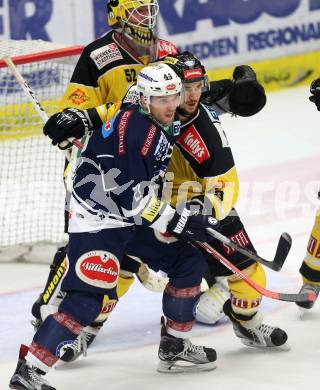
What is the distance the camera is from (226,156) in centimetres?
425

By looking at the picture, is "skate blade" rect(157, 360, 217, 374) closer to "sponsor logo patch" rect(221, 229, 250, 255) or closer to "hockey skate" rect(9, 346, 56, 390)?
"sponsor logo patch" rect(221, 229, 250, 255)

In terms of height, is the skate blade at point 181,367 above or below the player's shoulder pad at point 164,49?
→ below

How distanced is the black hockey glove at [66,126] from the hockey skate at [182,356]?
0.89m

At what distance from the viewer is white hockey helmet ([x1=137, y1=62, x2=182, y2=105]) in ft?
13.0

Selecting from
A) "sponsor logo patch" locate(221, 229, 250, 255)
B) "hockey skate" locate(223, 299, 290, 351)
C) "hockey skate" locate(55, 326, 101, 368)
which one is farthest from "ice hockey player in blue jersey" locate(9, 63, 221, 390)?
"hockey skate" locate(223, 299, 290, 351)

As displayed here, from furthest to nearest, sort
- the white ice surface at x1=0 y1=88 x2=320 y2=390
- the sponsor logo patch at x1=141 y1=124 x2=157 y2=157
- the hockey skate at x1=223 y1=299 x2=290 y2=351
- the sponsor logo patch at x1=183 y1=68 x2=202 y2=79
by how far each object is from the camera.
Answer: the hockey skate at x1=223 y1=299 x2=290 y2=351, the white ice surface at x1=0 y1=88 x2=320 y2=390, the sponsor logo patch at x1=183 y1=68 x2=202 y2=79, the sponsor logo patch at x1=141 y1=124 x2=157 y2=157

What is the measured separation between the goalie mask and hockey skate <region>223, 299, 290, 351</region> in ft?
4.07

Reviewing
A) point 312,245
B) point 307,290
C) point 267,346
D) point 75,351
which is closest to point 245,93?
point 312,245

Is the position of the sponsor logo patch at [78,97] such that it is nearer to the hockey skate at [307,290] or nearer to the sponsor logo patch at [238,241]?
the sponsor logo patch at [238,241]

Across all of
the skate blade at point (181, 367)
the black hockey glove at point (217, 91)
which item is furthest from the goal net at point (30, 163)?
the skate blade at point (181, 367)

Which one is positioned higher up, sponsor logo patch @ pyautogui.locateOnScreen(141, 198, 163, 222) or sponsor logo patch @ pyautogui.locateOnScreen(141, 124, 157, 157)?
sponsor logo patch @ pyautogui.locateOnScreen(141, 124, 157, 157)

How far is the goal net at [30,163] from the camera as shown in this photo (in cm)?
619

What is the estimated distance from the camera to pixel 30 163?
6531 millimetres

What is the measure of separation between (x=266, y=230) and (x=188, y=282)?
2.21 m
